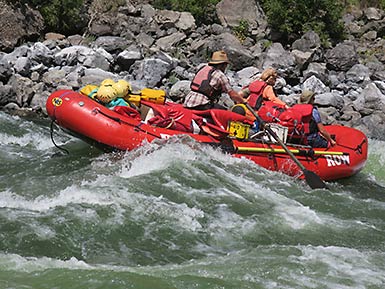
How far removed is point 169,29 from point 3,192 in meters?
10.2

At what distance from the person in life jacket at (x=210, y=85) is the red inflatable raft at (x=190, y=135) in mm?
148

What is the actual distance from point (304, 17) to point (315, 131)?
25.9 feet

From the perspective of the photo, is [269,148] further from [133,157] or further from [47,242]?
[47,242]

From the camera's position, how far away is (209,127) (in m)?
7.16

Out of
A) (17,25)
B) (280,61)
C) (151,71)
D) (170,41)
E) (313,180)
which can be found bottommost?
(313,180)

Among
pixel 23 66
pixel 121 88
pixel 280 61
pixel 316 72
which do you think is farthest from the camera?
pixel 280 61

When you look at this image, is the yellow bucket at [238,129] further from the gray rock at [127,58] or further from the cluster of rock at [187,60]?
the gray rock at [127,58]

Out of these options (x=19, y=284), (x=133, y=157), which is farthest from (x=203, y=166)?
(x=19, y=284)

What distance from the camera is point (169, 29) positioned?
15094 mm

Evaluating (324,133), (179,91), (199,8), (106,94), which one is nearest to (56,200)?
(106,94)

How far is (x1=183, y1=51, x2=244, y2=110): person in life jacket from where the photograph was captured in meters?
7.23

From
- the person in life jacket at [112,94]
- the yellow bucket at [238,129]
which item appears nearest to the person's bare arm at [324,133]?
the yellow bucket at [238,129]

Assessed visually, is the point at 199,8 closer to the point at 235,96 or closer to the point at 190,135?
the point at 235,96

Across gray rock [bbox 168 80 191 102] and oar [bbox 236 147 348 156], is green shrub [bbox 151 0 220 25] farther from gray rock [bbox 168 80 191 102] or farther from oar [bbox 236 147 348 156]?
oar [bbox 236 147 348 156]
